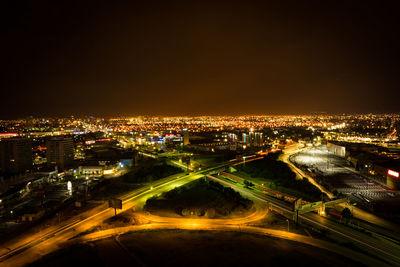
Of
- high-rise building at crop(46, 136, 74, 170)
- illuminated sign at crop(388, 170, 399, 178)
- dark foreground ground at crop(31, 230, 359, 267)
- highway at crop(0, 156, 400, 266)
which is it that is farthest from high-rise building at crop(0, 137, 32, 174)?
illuminated sign at crop(388, 170, 399, 178)

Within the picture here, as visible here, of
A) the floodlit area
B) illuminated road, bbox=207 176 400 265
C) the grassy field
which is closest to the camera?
illuminated road, bbox=207 176 400 265

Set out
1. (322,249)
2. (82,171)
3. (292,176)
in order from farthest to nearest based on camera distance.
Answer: (82,171), (292,176), (322,249)

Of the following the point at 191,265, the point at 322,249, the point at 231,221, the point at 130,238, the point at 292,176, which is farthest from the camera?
the point at 292,176

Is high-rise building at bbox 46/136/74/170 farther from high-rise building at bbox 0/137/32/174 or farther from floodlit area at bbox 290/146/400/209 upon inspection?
floodlit area at bbox 290/146/400/209

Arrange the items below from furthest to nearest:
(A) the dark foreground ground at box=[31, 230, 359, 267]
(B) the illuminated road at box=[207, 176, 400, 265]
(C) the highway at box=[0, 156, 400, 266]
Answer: (C) the highway at box=[0, 156, 400, 266], (B) the illuminated road at box=[207, 176, 400, 265], (A) the dark foreground ground at box=[31, 230, 359, 267]

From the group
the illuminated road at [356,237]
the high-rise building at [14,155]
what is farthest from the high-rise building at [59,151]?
the illuminated road at [356,237]

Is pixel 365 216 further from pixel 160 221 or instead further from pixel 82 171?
pixel 82 171

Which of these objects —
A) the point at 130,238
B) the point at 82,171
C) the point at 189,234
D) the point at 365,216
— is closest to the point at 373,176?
the point at 365,216
